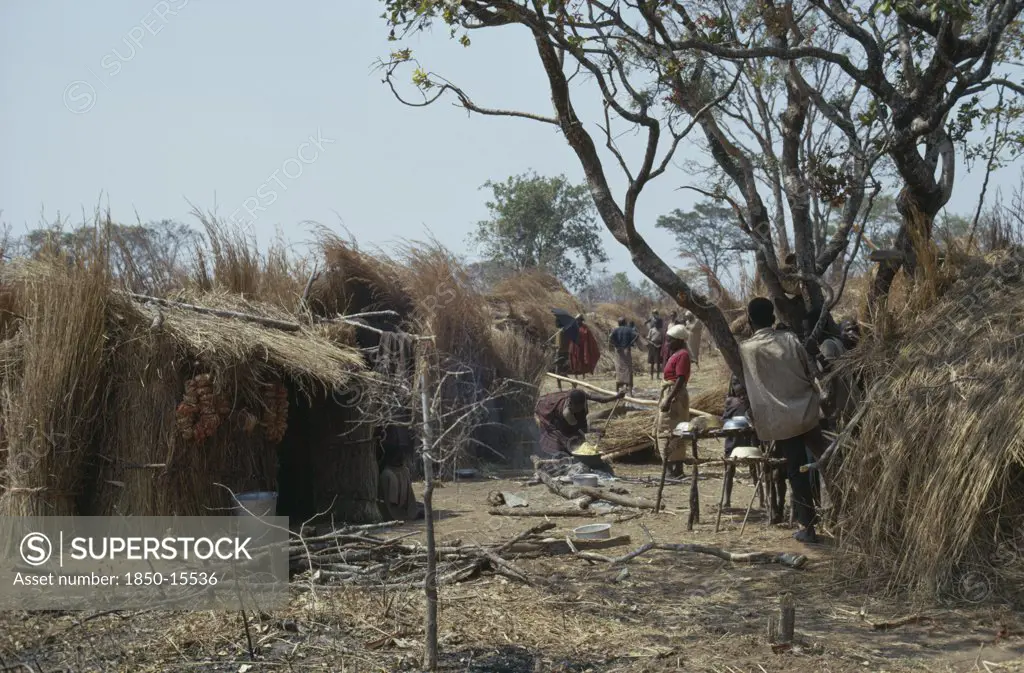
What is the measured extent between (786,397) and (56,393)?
5.14m

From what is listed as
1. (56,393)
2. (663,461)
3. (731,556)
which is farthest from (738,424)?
(56,393)

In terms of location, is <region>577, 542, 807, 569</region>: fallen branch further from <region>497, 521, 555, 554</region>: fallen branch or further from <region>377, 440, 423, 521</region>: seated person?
<region>377, 440, 423, 521</region>: seated person

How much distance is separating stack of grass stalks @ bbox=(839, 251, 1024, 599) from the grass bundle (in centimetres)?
532

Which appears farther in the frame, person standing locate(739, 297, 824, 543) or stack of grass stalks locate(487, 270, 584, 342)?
stack of grass stalks locate(487, 270, 584, 342)

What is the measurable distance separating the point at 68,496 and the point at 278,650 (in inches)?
111

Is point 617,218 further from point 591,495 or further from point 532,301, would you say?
point 532,301

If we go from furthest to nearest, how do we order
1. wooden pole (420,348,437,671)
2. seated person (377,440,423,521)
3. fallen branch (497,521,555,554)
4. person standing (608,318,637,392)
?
1. person standing (608,318,637,392)
2. seated person (377,440,423,521)
3. fallen branch (497,521,555,554)
4. wooden pole (420,348,437,671)

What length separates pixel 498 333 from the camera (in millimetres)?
13562

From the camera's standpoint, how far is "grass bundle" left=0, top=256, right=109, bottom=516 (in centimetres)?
667

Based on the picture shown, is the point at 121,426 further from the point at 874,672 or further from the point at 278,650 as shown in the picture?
the point at 874,672

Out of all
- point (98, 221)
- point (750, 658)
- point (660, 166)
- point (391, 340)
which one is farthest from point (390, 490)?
point (750, 658)

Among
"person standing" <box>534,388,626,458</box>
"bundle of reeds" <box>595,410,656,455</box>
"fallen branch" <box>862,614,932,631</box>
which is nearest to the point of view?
"fallen branch" <box>862,614,932,631</box>

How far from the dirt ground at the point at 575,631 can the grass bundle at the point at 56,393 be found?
145 centimetres

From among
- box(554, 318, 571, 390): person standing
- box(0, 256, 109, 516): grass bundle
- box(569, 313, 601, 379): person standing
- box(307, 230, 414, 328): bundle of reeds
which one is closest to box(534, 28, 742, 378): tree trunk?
box(0, 256, 109, 516): grass bundle
